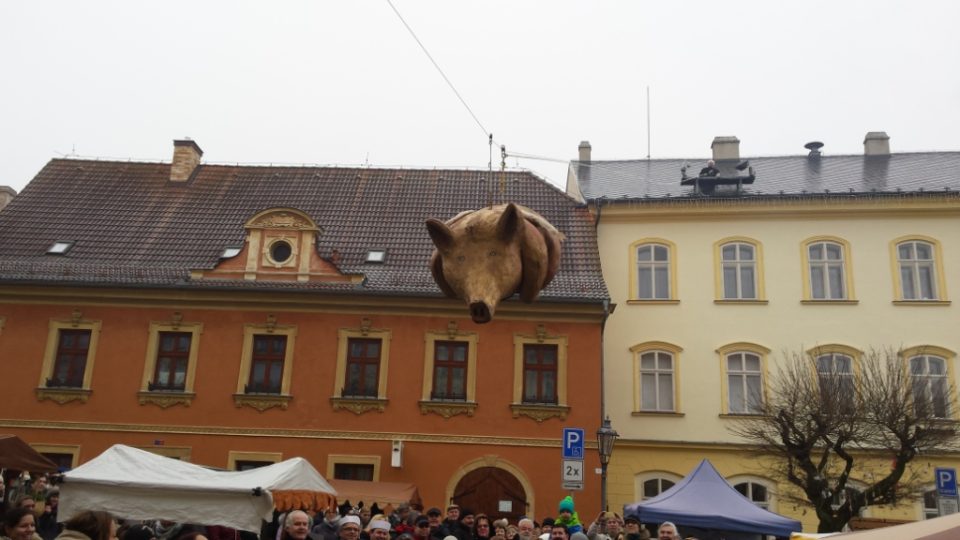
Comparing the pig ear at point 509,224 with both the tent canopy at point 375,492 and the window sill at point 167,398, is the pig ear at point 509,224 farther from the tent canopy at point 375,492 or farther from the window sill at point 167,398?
the window sill at point 167,398

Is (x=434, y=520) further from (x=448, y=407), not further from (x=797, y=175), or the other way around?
(x=797, y=175)

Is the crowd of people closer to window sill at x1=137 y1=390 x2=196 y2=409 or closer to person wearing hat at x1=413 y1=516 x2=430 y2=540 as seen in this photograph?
person wearing hat at x1=413 y1=516 x2=430 y2=540

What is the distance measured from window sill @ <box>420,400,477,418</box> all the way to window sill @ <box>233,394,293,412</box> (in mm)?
3428

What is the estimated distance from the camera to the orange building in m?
19.5

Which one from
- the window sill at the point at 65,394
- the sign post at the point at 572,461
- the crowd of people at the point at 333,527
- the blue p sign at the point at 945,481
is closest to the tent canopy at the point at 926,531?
the crowd of people at the point at 333,527

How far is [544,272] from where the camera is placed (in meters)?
5.44

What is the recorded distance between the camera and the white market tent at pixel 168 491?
9.30 metres

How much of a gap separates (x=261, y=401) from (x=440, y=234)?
16117 mm

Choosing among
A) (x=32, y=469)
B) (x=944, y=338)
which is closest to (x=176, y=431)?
(x=32, y=469)

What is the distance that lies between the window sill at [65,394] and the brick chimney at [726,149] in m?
19.4

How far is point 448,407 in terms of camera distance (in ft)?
65.0

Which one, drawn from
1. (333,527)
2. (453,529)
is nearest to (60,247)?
(333,527)

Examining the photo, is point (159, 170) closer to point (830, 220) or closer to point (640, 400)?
point (640, 400)

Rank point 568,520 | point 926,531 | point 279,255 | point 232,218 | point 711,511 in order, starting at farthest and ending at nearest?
point 232,218 < point 279,255 < point 711,511 < point 568,520 < point 926,531
